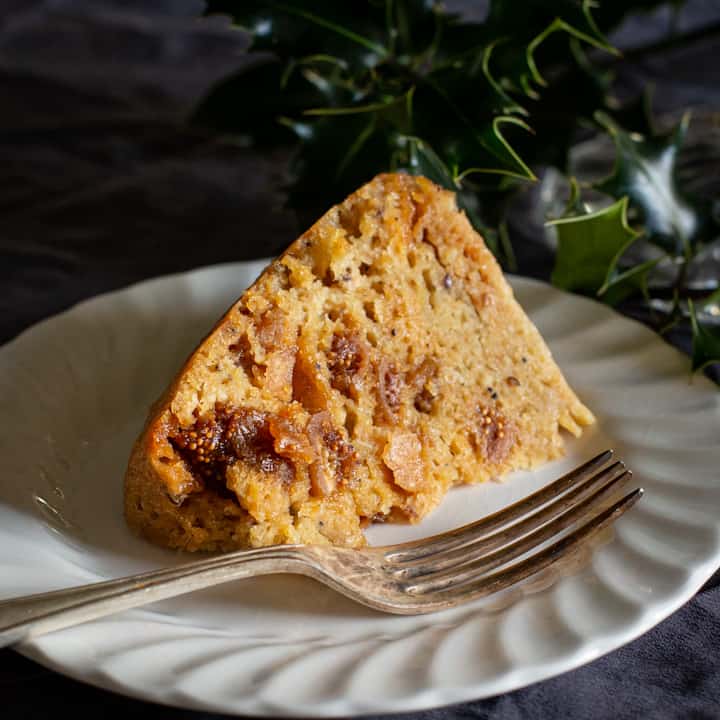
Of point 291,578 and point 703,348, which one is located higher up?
point 703,348

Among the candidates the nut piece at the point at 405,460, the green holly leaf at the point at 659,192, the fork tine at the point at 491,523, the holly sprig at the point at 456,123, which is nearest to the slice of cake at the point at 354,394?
the nut piece at the point at 405,460

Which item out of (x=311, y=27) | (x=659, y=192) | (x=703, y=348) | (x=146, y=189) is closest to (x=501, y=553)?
Result: (x=703, y=348)

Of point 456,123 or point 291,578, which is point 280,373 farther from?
point 456,123

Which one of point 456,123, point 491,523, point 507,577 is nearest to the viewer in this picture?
point 507,577

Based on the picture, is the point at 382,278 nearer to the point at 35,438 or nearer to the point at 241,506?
the point at 241,506

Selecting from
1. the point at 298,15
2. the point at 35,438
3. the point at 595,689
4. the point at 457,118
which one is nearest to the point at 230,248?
the point at 298,15
